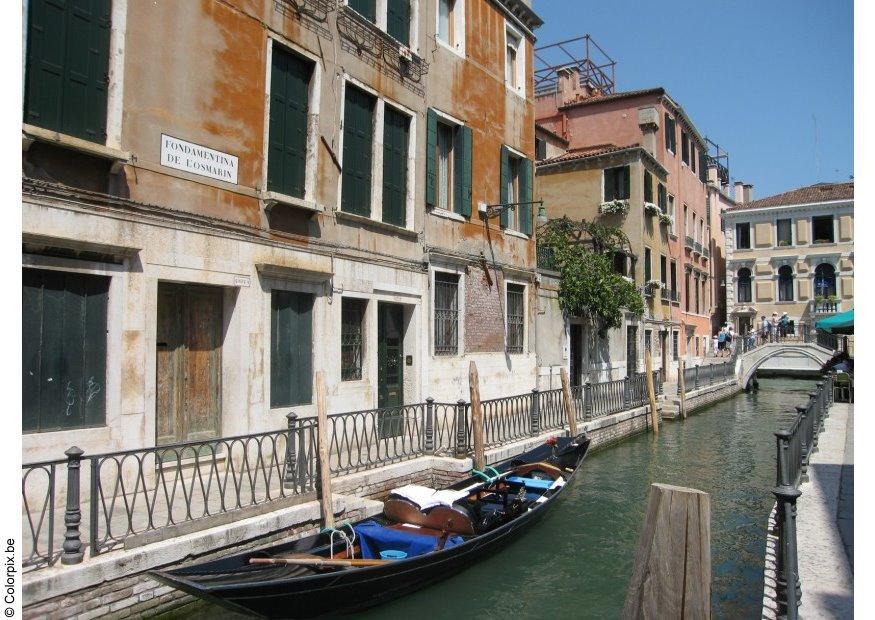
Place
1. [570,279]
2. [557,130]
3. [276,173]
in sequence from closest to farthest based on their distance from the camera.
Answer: [276,173] → [570,279] → [557,130]

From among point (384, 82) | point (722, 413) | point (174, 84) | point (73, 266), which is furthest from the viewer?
point (722, 413)

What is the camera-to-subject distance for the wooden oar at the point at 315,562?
18.9 feet

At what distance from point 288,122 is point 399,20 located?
12.8 ft

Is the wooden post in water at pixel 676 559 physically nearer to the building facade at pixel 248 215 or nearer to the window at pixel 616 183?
the building facade at pixel 248 215

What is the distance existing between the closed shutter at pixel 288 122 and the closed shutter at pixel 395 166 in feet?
6.58

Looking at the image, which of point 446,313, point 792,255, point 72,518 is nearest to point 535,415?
point 446,313

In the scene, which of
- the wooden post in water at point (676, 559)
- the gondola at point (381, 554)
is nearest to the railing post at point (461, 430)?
the gondola at point (381, 554)

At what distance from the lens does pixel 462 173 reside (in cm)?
1320

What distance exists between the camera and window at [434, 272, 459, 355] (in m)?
12.5

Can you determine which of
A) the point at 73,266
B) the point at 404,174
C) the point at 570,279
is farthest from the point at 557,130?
the point at 73,266

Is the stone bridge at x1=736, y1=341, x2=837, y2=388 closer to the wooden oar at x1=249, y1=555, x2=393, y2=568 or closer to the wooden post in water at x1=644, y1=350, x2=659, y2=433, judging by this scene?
the wooden post in water at x1=644, y1=350, x2=659, y2=433

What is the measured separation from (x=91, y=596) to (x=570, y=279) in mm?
14415

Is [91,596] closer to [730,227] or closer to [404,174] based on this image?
[404,174]

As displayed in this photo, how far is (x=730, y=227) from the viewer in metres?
39.3
